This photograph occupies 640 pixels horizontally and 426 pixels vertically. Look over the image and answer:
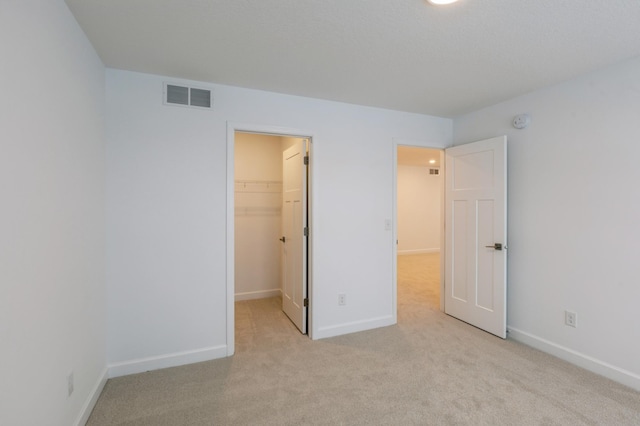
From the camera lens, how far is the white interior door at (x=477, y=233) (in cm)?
300

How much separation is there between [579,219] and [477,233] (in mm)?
902

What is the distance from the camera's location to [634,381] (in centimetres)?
216

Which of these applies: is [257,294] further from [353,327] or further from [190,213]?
[190,213]

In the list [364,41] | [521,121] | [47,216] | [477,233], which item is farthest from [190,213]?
[521,121]

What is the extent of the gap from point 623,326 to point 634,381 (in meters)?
0.38

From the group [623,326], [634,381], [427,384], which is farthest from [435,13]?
[634,381]

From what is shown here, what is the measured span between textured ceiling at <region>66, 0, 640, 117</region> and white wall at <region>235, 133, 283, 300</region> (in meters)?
1.60

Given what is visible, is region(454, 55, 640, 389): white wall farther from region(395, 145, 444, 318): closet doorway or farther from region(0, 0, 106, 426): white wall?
region(395, 145, 444, 318): closet doorway

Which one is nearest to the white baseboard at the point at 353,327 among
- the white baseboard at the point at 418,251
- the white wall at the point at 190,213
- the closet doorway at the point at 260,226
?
the white wall at the point at 190,213

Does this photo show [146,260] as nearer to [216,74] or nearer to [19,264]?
[19,264]

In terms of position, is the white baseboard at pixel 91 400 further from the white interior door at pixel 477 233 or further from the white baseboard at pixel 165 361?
the white interior door at pixel 477 233

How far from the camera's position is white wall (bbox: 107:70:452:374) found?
233cm

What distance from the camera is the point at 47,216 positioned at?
1413 millimetres

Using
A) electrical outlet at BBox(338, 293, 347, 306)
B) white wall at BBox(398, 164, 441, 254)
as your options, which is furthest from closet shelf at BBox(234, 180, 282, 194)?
white wall at BBox(398, 164, 441, 254)
